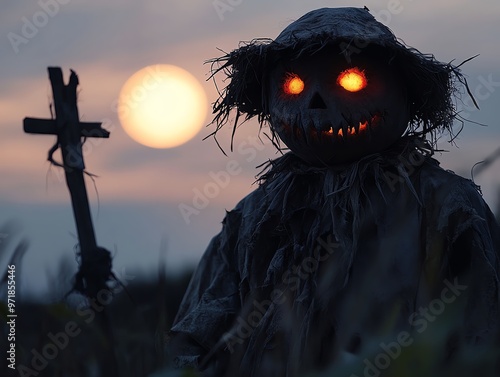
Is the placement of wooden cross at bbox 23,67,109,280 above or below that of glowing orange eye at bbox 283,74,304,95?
below

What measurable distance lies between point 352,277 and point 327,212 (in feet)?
1.28

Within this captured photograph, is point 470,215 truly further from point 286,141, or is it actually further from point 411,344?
point 411,344

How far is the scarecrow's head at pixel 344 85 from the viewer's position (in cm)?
405

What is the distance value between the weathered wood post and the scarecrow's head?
3.15 ft

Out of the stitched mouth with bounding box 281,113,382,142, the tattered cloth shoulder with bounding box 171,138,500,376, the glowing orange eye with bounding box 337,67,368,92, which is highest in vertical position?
the glowing orange eye with bounding box 337,67,368,92

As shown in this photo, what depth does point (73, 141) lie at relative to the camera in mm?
3414

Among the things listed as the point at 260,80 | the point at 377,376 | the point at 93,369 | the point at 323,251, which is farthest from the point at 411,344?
the point at 260,80

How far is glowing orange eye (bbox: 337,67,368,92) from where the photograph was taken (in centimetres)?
409

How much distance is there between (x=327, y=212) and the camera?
4168 mm

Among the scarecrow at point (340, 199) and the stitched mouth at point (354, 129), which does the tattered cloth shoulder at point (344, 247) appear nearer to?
the scarecrow at point (340, 199)

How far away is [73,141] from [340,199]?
1.38 metres

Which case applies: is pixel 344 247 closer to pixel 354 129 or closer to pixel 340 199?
pixel 340 199

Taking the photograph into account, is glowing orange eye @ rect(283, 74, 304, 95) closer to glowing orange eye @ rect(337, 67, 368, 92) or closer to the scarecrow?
the scarecrow

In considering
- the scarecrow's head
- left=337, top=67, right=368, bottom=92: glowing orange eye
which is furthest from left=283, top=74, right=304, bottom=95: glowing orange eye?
left=337, top=67, right=368, bottom=92: glowing orange eye
